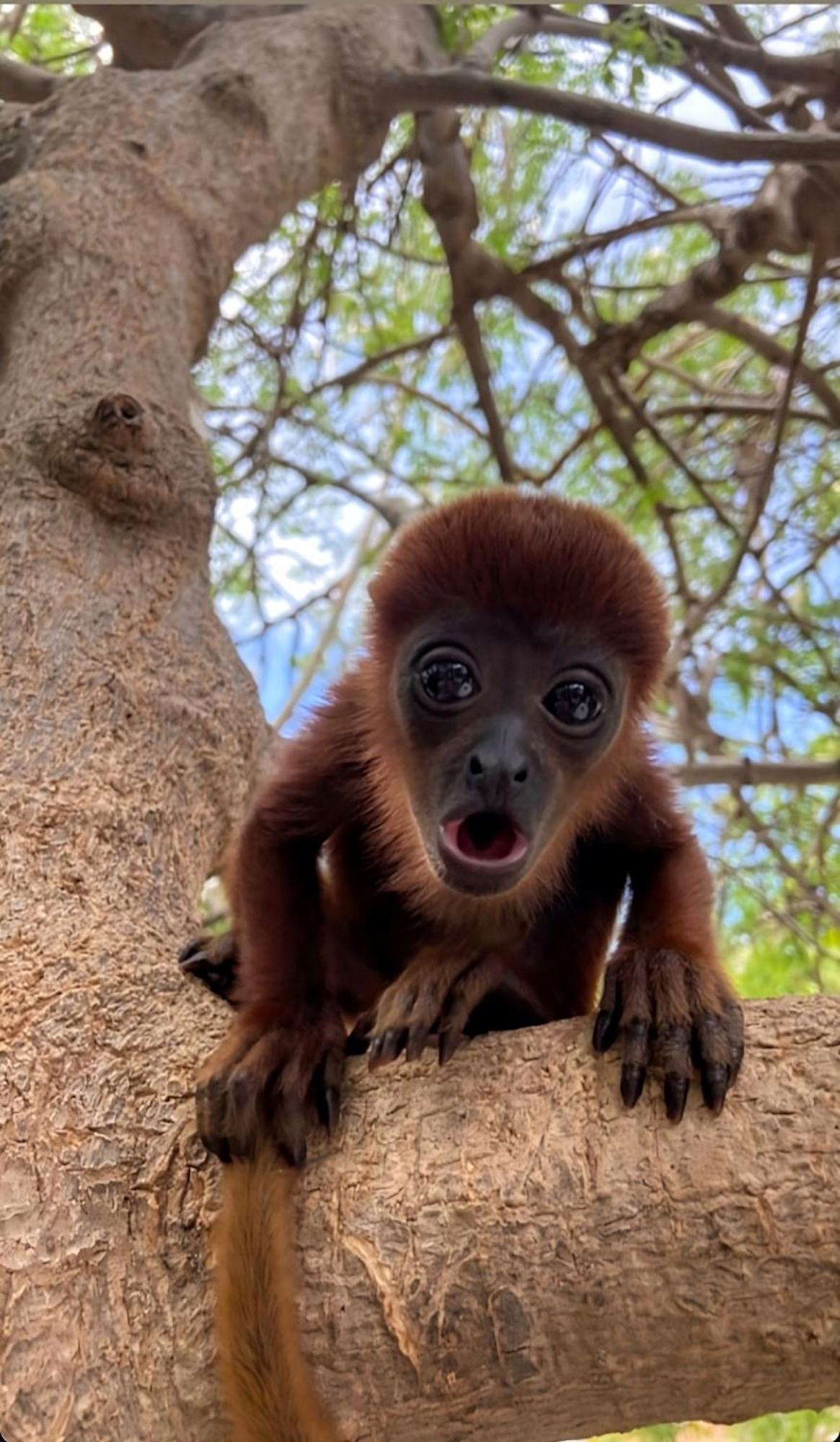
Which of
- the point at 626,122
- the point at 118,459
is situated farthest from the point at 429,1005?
the point at 626,122

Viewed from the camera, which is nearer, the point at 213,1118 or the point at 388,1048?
the point at 213,1118

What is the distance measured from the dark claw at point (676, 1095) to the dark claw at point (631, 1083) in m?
0.03

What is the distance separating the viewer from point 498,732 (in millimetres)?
1994

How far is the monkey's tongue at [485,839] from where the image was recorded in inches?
79.7

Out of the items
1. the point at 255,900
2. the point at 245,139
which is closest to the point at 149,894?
the point at 255,900

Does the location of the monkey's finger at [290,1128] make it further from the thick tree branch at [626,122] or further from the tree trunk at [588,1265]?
the thick tree branch at [626,122]

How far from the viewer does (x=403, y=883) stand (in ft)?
8.18

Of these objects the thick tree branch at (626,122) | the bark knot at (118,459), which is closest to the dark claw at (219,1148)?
the bark knot at (118,459)

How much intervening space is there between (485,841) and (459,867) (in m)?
0.07

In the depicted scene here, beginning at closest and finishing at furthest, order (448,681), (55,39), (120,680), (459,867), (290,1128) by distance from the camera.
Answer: (290,1128)
(459,867)
(448,681)
(120,680)
(55,39)

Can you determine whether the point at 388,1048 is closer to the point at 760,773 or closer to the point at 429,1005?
the point at 429,1005

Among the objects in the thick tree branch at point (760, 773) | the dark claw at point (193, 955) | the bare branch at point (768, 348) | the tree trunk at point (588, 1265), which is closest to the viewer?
the tree trunk at point (588, 1265)

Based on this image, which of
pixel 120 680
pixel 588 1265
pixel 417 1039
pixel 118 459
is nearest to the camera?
pixel 588 1265

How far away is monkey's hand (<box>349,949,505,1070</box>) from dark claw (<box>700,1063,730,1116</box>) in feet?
1.07
